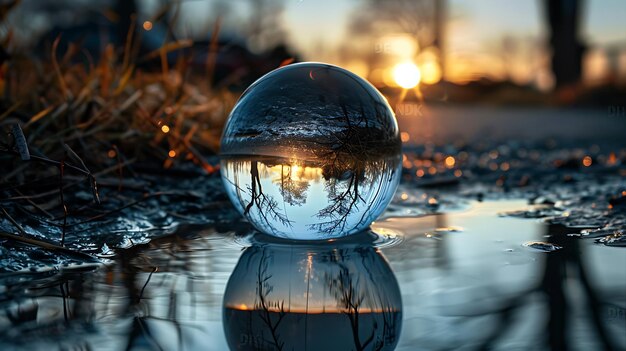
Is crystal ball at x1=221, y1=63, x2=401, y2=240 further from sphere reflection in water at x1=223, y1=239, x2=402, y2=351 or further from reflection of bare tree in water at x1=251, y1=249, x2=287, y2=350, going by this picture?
reflection of bare tree in water at x1=251, y1=249, x2=287, y2=350

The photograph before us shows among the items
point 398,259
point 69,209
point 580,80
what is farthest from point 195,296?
point 580,80

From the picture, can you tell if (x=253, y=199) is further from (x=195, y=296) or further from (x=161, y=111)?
(x=161, y=111)

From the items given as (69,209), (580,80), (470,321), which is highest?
(580,80)

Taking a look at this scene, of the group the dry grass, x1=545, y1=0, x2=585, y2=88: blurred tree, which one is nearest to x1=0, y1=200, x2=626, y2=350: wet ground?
the dry grass

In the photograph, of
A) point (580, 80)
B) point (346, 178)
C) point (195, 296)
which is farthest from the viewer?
point (580, 80)

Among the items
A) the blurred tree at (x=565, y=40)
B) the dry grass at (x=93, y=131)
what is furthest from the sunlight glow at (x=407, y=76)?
the blurred tree at (x=565, y=40)

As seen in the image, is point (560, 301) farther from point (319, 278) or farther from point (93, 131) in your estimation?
point (93, 131)

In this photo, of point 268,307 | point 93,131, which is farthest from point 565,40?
point 268,307
